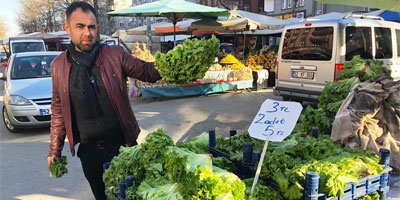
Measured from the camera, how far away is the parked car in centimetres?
690

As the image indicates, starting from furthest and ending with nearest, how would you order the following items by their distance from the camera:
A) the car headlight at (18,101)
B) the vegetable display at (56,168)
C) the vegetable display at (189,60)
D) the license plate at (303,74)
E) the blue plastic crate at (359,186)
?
the license plate at (303,74)
the car headlight at (18,101)
the vegetable display at (56,168)
the vegetable display at (189,60)
the blue plastic crate at (359,186)

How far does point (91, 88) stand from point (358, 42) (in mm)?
6513

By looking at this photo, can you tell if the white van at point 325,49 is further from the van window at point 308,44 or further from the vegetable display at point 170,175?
the vegetable display at point 170,175


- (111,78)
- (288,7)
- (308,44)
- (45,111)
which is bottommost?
(45,111)

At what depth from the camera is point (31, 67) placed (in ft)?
26.5

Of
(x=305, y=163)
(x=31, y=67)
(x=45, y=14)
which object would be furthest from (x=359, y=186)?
(x=45, y=14)

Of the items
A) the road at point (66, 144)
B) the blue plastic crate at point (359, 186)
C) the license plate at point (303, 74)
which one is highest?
the license plate at point (303, 74)

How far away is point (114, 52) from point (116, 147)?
0.81m

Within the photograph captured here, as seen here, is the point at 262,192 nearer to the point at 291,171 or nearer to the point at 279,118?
the point at 291,171

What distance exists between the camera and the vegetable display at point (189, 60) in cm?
189

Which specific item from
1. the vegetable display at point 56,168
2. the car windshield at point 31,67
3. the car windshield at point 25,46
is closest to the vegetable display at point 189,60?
the vegetable display at point 56,168

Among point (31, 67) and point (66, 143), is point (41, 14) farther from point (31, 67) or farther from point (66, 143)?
point (66, 143)

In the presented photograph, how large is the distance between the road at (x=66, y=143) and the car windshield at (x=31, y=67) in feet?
4.79

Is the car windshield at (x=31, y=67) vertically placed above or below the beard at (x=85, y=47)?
below
